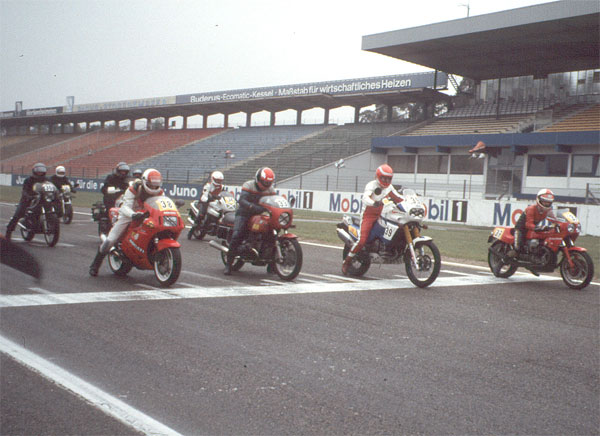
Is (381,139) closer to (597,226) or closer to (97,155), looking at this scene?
(597,226)

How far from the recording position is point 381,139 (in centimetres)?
4194

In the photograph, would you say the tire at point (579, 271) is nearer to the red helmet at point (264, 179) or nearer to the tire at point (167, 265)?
the red helmet at point (264, 179)

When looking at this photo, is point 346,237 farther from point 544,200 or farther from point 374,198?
point 544,200

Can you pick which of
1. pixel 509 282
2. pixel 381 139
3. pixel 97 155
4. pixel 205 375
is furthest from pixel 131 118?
pixel 205 375

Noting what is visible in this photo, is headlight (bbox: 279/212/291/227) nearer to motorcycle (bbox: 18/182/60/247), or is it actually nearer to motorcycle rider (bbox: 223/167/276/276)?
motorcycle rider (bbox: 223/167/276/276)

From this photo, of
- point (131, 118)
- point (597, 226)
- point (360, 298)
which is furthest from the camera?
point (131, 118)

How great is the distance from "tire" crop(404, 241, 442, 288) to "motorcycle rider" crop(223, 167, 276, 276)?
7.58 feet

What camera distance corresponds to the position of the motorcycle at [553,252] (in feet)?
32.0

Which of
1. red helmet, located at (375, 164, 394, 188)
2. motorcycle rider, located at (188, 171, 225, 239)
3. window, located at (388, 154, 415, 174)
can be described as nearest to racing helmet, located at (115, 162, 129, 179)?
motorcycle rider, located at (188, 171, 225, 239)

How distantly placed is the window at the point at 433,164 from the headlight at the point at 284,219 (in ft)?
108

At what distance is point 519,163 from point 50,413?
36.3 m

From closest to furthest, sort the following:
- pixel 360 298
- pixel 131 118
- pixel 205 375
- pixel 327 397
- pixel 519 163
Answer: pixel 327 397 < pixel 205 375 < pixel 360 298 < pixel 519 163 < pixel 131 118

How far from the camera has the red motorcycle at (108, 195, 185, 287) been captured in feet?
26.8

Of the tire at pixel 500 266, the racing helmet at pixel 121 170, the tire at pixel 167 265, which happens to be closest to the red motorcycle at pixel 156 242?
the tire at pixel 167 265
